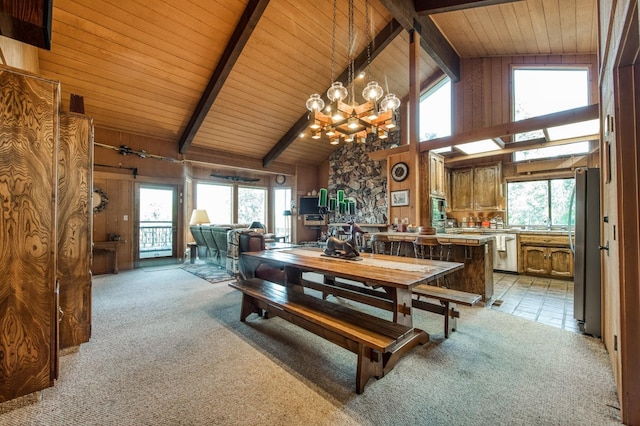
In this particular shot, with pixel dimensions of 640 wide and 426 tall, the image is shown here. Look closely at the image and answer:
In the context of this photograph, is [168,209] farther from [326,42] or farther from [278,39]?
[326,42]

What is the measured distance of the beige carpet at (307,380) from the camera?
1521mm

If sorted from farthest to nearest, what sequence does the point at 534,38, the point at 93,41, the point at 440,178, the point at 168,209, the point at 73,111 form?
the point at 168,209 → the point at 440,178 → the point at 534,38 → the point at 93,41 → the point at 73,111

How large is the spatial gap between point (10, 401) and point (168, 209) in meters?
5.76

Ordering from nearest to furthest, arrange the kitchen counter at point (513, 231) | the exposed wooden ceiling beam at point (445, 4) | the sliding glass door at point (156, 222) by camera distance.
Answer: the exposed wooden ceiling beam at point (445, 4) < the kitchen counter at point (513, 231) < the sliding glass door at point (156, 222)

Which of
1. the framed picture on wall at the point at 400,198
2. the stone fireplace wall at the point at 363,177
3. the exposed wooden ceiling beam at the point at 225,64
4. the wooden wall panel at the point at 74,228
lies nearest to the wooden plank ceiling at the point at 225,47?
the exposed wooden ceiling beam at the point at 225,64

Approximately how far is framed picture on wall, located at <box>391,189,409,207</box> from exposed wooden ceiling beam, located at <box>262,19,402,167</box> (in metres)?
3.04

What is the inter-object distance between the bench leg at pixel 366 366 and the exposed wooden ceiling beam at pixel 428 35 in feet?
15.9

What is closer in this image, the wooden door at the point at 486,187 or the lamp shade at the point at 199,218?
the wooden door at the point at 486,187

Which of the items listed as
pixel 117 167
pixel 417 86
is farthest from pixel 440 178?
pixel 117 167

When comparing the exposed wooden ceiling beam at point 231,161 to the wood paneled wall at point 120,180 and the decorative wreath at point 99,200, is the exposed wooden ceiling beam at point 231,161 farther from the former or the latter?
the decorative wreath at point 99,200

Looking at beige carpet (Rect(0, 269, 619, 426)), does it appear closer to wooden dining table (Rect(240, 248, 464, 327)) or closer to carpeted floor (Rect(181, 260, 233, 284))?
wooden dining table (Rect(240, 248, 464, 327))

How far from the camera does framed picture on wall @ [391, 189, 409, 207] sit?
524cm

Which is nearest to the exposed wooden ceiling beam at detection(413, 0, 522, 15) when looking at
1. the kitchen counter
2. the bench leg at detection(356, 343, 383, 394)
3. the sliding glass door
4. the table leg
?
the kitchen counter

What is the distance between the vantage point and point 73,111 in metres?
2.45
